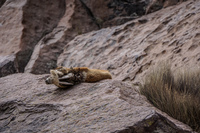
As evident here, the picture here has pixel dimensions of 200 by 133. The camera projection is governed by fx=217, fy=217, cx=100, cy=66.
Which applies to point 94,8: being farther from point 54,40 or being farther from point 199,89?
point 199,89

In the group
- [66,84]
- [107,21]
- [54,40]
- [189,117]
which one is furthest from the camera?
[107,21]

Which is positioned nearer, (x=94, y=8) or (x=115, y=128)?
(x=115, y=128)

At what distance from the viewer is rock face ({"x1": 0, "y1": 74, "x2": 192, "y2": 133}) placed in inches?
68.1

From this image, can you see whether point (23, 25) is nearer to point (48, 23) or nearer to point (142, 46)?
point (48, 23)

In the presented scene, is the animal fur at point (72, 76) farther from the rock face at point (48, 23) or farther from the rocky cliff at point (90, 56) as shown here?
the rock face at point (48, 23)

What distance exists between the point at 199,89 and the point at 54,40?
5261mm

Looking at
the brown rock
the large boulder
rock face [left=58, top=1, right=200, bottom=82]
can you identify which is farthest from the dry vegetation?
the large boulder

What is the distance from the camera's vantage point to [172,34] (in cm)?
459

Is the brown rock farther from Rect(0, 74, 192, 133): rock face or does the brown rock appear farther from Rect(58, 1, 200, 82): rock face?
Rect(0, 74, 192, 133): rock face

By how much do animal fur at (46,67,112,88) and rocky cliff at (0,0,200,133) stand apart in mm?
118

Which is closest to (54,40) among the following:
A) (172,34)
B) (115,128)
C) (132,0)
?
(132,0)

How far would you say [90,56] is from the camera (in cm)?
571

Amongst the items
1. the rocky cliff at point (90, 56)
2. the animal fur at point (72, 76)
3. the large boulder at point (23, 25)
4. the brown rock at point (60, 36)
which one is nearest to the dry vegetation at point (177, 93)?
the rocky cliff at point (90, 56)

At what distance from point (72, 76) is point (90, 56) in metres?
3.16
